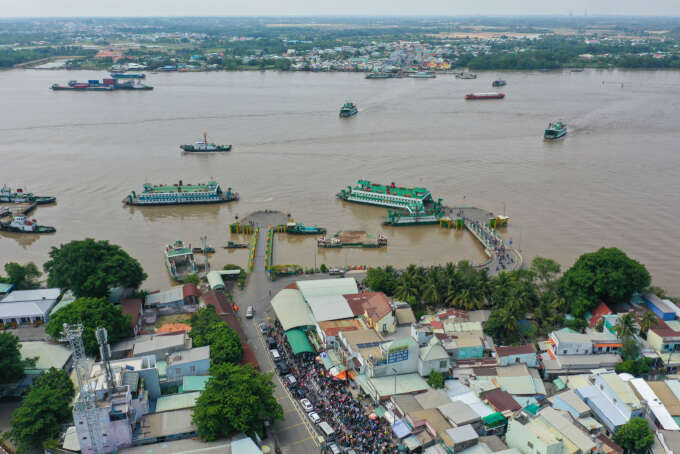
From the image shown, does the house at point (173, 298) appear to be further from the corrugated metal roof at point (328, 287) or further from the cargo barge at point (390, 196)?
the cargo barge at point (390, 196)

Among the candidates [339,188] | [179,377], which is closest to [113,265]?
[179,377]

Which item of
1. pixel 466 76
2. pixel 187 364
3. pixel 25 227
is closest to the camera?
pixel 187 364

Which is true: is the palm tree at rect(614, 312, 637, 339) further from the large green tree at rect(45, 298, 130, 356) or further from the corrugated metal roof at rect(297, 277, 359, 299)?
the large green tree at rect(45, 298, 130, 356)

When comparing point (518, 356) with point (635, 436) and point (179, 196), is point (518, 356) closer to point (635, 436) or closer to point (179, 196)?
point (635, 436)

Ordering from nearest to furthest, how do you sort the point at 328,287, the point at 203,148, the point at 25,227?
1. the point at 328,287
2. the point at 25,227
3. the point at 203,148

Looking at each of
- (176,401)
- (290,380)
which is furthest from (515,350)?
(176,401)

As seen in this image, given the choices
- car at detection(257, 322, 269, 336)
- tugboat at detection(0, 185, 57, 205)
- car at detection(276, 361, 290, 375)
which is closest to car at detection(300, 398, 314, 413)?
car at detection(276, 361, 290, 375)
